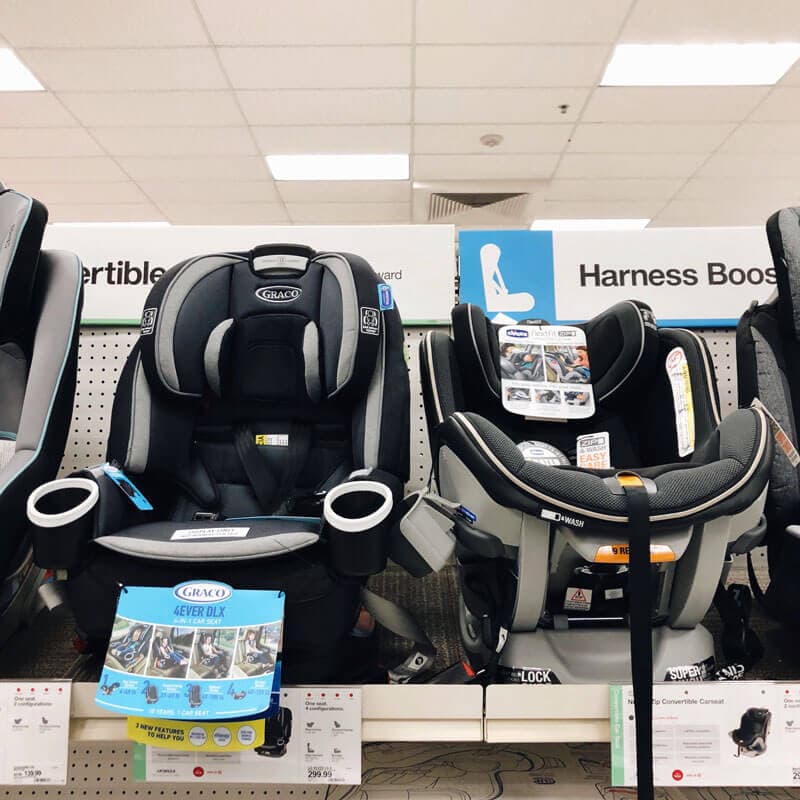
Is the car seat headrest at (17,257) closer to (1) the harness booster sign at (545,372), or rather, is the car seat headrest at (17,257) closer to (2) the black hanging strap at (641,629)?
(1) the harness booster sign at (545,372)

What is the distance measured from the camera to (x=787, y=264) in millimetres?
936

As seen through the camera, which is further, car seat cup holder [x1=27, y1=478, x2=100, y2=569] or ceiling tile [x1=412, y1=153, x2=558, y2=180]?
ceiling tile [x1=412, y1=153, x2=558, y2=180]

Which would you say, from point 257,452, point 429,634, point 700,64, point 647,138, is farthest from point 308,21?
point 429,634

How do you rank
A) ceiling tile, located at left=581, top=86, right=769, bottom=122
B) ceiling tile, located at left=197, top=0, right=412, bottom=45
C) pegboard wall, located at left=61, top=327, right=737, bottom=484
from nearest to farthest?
pegboard wall, located at left=61, top=327, right=737, bottom=484 < ceiling tile, located at left=197, top=0, right=412, bottom=45 < ceiling tile, located at left=581, top=86, right=769, bottom=122

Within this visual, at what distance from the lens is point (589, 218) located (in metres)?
4.73

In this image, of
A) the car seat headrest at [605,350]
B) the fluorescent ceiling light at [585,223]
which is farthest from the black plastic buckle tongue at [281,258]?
the fluorescent ceiling light at [585,223]

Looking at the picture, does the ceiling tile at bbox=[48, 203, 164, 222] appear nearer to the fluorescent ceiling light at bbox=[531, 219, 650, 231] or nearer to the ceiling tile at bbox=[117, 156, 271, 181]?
the ceiling tile at bbox=[117, 156, 271, 181]

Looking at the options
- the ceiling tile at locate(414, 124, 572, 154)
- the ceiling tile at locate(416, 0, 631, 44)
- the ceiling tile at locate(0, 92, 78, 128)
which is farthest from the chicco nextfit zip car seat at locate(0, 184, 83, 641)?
the ceiling tile at locate(414, 124, 572, 154)

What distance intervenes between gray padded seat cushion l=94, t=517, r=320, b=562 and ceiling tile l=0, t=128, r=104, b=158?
3503 mm

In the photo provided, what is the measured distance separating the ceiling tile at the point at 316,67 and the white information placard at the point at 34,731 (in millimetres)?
2779

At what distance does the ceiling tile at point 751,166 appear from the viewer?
376 cm

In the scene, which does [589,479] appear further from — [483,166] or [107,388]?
[483,166]

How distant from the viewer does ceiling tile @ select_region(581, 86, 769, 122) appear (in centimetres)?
311

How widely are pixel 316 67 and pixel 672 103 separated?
5.89 ft
